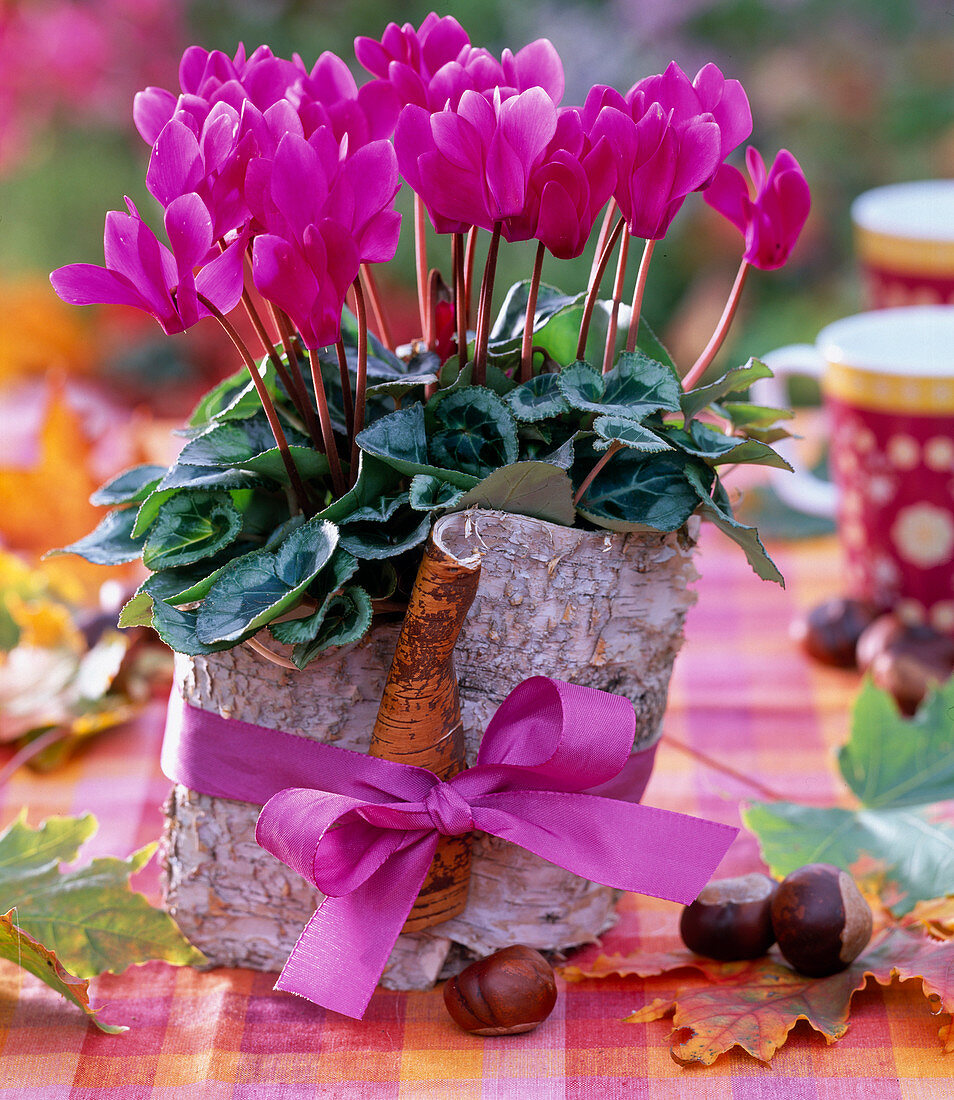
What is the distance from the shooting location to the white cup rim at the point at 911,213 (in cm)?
73

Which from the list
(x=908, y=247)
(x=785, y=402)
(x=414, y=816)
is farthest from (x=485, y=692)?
(x=908, y=247)

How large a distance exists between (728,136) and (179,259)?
6.0 inches

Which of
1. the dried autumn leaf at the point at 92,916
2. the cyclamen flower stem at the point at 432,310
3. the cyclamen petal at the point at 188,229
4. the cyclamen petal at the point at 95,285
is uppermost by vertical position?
the cyclamen petal at the point at 188,229

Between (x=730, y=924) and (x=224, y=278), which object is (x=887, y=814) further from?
(x=224, y=278)

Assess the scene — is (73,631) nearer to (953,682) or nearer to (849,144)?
(953,682)

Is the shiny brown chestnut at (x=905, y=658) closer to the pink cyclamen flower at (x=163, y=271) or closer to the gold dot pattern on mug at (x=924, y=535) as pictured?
the gold dot pattern on mug at (x=924, y=535)

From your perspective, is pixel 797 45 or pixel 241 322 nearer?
pixel 241 322

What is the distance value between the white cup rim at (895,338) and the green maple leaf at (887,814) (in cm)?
20

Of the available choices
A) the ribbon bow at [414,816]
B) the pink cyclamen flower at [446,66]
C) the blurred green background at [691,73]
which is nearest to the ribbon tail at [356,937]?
the ribbon bow at [414,816]

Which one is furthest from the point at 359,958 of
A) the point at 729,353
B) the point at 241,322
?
the point at 729,353

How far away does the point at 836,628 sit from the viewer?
24.3 inches

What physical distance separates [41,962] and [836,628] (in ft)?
1.33

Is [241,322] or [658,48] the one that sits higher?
[658,48]

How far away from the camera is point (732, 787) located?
0.52m
